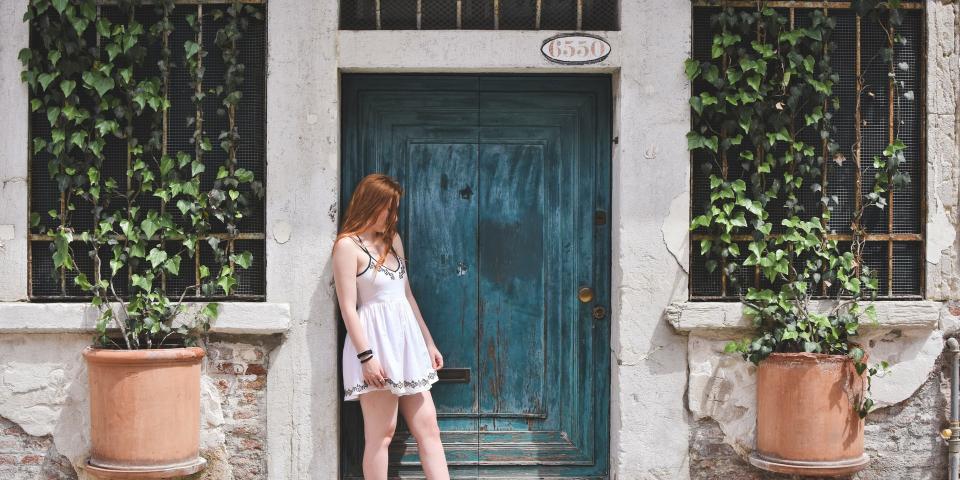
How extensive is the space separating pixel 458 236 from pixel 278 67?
1279mm

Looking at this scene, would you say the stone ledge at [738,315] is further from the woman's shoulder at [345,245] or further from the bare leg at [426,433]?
the woman's shoulder at [345,245]

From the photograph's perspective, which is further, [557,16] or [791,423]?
[557,16]

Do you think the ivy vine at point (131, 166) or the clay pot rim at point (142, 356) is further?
the ivy vine at point (131, 166)

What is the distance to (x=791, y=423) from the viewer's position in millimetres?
4520


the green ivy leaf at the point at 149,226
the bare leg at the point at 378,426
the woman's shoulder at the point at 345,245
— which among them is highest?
the green ivy leaf at the point at 149,226

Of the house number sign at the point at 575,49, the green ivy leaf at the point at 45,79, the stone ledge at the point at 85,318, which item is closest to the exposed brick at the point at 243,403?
the stone ledge at the point at 85,318

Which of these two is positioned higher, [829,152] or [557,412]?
[829,152]

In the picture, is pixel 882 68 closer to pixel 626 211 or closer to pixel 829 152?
pixel 829 152

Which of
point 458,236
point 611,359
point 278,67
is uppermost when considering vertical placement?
point 278,67

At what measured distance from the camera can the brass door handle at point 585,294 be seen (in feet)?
16.1

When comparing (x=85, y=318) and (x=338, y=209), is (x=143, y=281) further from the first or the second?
(x=338, y=209)

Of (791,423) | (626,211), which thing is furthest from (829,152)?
(791,423)

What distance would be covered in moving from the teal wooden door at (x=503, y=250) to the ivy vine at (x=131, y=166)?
69 centimetres

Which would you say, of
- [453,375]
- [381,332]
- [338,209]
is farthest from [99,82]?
[453,375]
